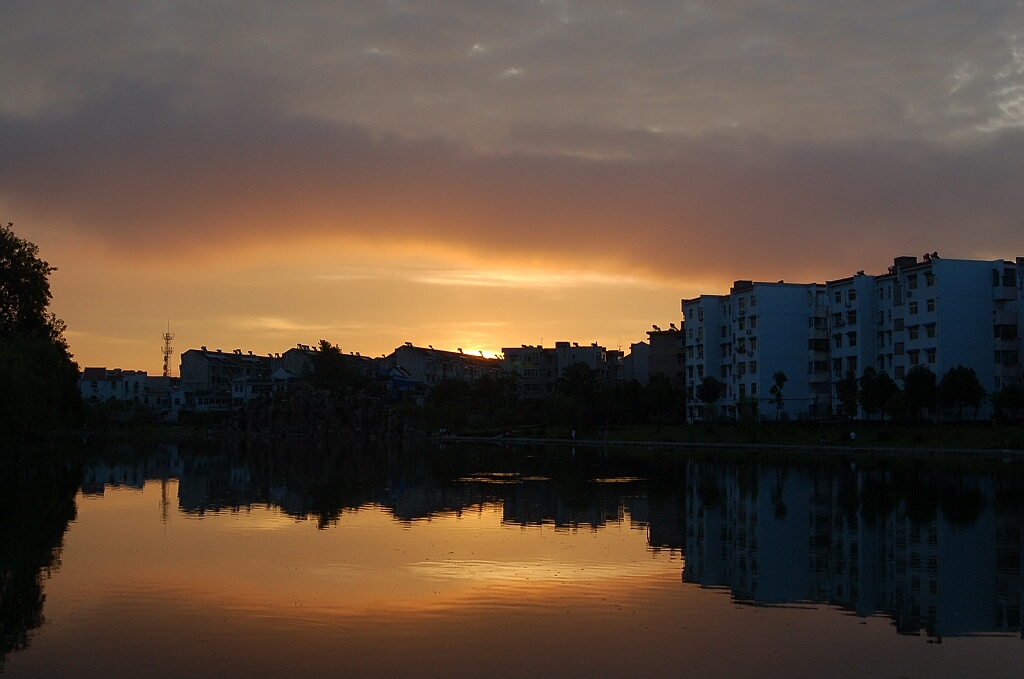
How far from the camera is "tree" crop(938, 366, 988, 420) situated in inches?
3349

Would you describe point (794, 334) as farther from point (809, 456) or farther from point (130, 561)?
point (130, 561)

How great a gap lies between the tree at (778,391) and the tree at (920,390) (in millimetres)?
13560

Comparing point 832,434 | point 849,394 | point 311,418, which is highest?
point 849,394

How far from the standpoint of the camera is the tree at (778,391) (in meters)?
101

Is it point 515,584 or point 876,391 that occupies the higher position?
point 876,391

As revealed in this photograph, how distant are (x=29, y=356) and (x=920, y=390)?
6886 cm

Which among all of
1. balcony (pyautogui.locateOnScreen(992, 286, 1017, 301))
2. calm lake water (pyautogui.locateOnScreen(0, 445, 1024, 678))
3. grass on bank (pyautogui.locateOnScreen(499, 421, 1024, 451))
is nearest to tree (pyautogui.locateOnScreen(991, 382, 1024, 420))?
grass on bank (pyautogui.locateOnScreen(499, 421, 1024, 451))

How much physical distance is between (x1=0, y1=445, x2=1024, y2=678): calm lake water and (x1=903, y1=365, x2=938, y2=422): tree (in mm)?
44128

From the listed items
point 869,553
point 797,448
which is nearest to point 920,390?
point 797,448

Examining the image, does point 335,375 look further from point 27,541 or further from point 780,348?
point 27,541

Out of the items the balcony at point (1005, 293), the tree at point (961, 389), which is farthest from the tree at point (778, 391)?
the balcony at point (1005, 293)

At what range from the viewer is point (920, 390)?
285ft

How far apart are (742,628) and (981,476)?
41818 millimetres

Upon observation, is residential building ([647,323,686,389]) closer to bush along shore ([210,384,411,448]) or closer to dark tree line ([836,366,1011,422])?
bush along shore ([210,384,411,448])
